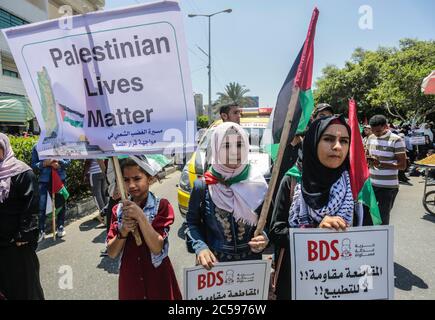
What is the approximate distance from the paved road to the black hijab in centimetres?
222

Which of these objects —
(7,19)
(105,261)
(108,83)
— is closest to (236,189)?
(108,83)

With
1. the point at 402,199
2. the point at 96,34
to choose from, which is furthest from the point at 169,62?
the point at 402,199

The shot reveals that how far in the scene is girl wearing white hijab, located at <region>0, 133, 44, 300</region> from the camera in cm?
238

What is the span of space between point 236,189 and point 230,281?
51 cm

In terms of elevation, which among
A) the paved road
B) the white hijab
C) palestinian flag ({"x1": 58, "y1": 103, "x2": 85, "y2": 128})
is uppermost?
palestinian flag ({"x1": 58, "y1": 103, "x2": 85, "y2": 128})

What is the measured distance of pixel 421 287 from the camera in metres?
3.44

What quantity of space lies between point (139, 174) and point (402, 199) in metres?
7.44

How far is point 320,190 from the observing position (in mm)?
1761

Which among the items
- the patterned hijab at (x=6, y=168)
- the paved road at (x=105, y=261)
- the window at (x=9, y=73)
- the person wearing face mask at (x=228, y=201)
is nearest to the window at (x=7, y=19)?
the window at (x=9, y=73)

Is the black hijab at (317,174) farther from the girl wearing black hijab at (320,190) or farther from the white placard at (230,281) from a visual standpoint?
the white placard at (230,281)

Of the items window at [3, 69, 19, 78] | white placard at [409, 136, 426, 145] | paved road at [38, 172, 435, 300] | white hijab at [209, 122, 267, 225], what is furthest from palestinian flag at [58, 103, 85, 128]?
window at [3, 69, 19, 78]

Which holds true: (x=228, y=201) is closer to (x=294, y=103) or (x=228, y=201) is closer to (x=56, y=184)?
(x=294, y=103)

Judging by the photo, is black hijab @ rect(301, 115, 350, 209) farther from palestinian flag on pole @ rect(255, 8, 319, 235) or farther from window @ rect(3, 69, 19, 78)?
window @ rect(3, 69, 19, 78)
